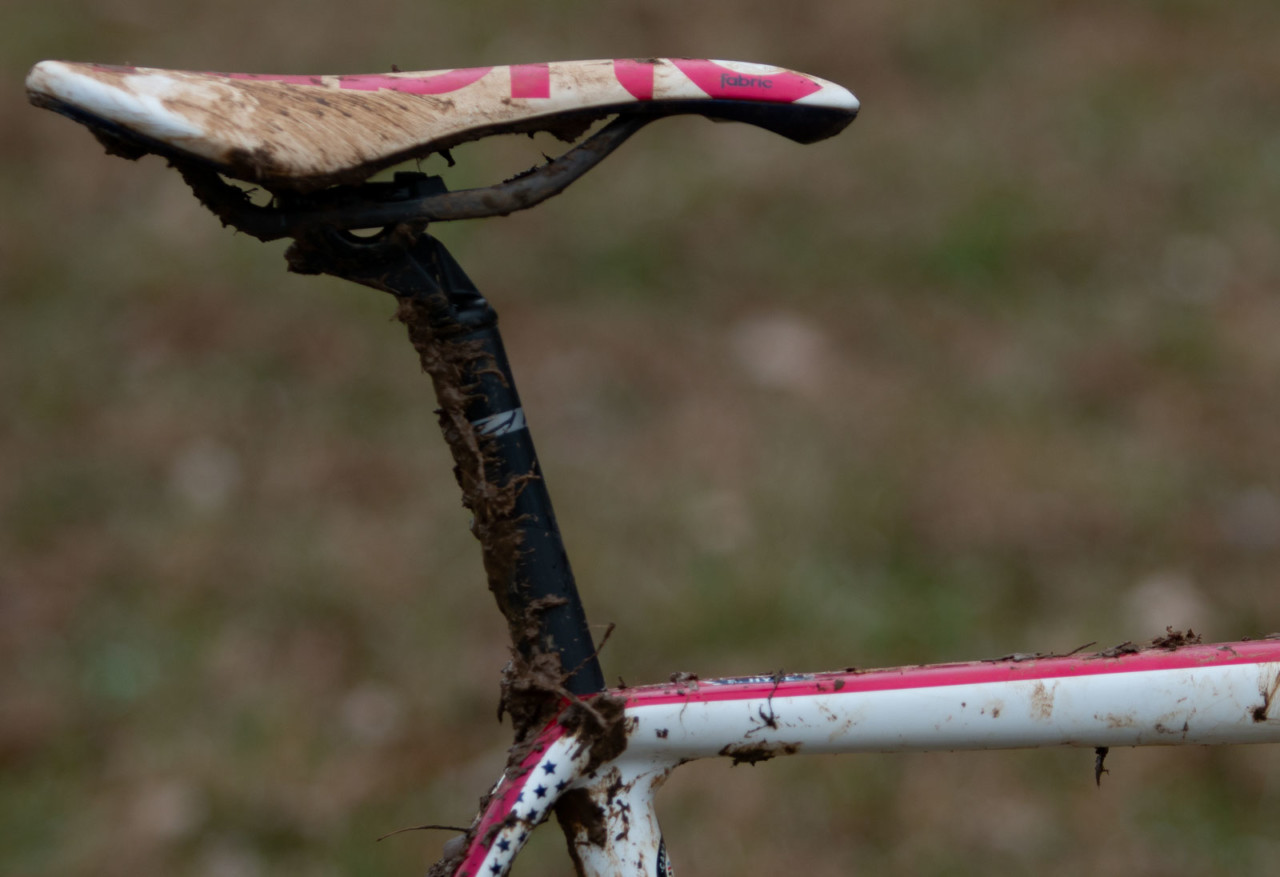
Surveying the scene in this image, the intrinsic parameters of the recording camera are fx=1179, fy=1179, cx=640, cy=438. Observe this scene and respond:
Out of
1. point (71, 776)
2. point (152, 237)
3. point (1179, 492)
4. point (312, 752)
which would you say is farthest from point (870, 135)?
point (71, 776)

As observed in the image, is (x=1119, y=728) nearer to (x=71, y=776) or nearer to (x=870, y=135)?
(x=71, y=776)

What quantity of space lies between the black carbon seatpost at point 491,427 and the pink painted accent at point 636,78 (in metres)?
0.16

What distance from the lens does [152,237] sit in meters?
2.49

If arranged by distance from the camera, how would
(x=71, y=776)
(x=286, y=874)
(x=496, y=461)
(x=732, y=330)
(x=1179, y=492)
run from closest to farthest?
(x=496, y=461) < (x=286, y=874) < (x=71, y=776) < (x=1179, y=492) < (x=732, y=330)

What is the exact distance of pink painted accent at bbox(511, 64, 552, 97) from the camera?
74cm

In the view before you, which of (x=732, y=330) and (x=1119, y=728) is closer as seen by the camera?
(x=1119, y=728)

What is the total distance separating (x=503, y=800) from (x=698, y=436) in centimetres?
138

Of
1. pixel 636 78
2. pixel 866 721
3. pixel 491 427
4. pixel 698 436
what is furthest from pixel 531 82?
pixel 698 436

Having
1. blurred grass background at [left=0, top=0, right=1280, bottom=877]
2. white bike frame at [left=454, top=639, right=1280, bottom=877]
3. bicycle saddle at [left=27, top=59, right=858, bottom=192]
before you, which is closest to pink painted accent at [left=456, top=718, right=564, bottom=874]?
white bike frame at [left=454, top=639, right=1280, bottom=877]

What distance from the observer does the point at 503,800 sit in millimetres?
801

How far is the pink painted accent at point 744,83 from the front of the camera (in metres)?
0.76

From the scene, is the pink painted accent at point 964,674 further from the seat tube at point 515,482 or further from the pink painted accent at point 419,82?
the pink painted accent at point 419,82

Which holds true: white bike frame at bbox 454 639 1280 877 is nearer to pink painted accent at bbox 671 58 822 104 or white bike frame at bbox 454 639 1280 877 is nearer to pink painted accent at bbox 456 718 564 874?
pink painted accent at bbox 456 718 564 874

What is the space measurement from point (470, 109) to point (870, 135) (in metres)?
2.16
